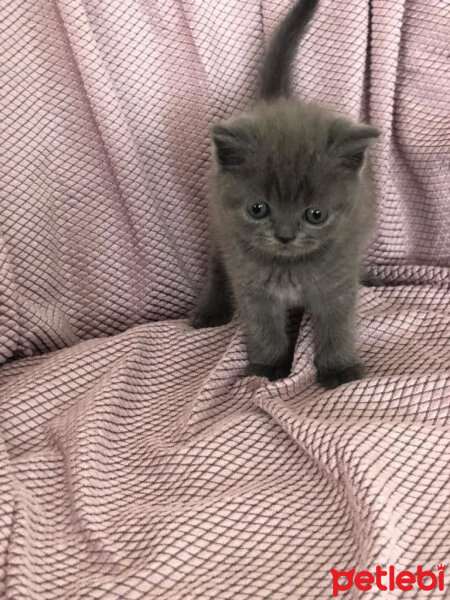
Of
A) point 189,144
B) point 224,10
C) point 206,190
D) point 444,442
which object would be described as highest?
point 224,10

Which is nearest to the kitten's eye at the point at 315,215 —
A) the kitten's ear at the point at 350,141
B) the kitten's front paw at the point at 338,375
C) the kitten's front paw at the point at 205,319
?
the kitten's ear at the point at 350,141

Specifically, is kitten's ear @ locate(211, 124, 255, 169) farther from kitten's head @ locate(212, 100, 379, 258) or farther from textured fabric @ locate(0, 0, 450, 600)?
textured fabric @ locate(0, 0, 450, 600)

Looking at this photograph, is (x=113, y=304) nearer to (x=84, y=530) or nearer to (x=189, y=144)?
(x=189, y=144)

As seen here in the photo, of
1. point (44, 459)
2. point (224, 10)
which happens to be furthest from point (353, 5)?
point (44, 459)

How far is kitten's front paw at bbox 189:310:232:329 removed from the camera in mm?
1743

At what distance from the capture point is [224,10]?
5.54 feet

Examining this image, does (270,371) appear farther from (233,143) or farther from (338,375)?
(233,143)

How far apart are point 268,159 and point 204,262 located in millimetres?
657

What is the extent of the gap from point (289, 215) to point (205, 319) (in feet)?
1.88

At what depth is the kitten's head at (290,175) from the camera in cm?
124
